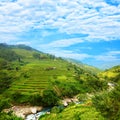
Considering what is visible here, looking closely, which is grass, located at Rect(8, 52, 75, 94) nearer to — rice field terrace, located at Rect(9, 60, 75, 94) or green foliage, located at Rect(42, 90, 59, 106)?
rice field terrace, located at Rect(9, 60, 75, 94)

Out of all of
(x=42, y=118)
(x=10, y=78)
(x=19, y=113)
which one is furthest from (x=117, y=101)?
(x=10, y=78)

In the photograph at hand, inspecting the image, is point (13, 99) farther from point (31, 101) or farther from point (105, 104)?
point (105, 104)

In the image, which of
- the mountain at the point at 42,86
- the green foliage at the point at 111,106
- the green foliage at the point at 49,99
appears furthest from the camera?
the mountain at the point at 42,86

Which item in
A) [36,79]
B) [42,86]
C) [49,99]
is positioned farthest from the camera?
[36,79]

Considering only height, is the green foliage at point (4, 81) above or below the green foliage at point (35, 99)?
above

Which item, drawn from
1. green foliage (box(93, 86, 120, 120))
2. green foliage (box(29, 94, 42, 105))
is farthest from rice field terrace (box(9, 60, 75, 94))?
green foliage (box(93, 86, 120, 120))

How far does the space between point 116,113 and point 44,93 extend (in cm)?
7115

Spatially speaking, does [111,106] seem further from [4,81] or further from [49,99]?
[4,81]

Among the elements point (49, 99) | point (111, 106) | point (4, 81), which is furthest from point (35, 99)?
point (111, 106)

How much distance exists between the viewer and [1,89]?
6142 inches

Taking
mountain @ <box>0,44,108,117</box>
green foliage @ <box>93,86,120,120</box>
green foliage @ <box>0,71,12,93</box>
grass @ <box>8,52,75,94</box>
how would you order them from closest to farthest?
1. green foliage @ <box>93,86,120,120</box>
2. mountain @ <box>0,44,108,117</box>
3. grass @ <box>8,52,75,94</box>
4. green foliage @ <box>0,71,12,93</box>

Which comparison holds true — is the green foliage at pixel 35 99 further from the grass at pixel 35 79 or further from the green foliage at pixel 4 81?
the green foliage at pixel 4 81

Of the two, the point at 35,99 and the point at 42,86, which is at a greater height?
the point at 42,86

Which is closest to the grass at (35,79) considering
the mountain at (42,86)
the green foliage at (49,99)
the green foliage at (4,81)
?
the mountain at (42,86)
